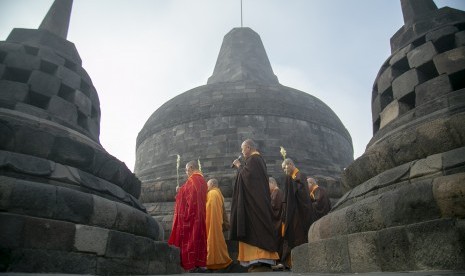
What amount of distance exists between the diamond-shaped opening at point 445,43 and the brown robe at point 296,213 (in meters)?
3.06

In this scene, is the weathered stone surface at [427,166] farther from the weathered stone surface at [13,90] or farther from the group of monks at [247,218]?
the weathered stone surface at [13,90]

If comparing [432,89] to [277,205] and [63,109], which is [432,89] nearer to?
[277,205]

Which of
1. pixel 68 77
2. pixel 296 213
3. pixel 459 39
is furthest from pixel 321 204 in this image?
pixel 68 77

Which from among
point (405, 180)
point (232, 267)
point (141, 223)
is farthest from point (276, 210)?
point (405, 180)

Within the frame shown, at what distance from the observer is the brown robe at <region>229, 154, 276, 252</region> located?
4.99 meters

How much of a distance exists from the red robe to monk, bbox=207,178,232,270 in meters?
0.15


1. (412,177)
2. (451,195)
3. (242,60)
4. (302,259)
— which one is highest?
(242,60)

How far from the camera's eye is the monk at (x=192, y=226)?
5931 millimetres

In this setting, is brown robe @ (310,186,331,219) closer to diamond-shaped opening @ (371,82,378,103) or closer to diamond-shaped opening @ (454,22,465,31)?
diamond-shaped opening @ (371,82,378,103)

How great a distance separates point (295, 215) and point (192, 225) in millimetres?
1973

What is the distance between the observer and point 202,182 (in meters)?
6.76

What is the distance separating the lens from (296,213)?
232 inches

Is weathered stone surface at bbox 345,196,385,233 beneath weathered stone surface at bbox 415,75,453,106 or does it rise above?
beneath

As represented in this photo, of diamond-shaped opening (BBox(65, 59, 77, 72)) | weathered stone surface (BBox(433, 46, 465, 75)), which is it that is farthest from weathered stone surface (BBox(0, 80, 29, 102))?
weathered stone surface (BBox(433, 46, 465, 75))
